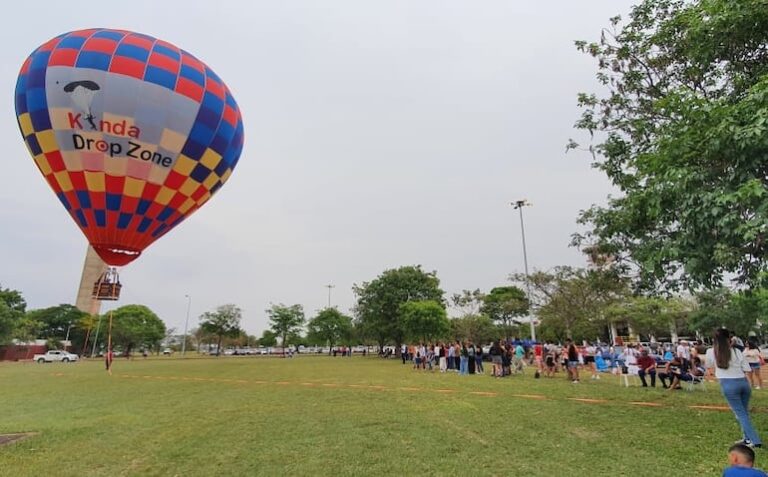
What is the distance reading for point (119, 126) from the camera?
1390cm

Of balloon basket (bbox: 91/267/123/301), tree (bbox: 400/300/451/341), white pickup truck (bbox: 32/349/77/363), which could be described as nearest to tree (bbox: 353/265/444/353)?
tree (bbox: 400/300/451/341)

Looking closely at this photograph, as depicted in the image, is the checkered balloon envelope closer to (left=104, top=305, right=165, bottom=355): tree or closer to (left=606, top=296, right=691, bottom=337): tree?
(left=606, top=296, right=691, bottom=337): tree

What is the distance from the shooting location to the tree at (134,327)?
67.0 meters

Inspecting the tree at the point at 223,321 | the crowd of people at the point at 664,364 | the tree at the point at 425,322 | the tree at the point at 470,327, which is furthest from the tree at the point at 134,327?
the crowd of people at the point at 664,364

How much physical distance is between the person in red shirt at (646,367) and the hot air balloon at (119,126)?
55.3ft

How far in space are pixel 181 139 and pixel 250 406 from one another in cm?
908

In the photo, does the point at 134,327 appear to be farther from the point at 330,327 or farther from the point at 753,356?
the point at 753,356

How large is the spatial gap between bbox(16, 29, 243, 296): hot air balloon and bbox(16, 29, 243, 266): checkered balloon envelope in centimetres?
3

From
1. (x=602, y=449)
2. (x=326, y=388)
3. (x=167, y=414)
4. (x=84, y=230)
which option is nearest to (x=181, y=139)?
(x=84, y=230)

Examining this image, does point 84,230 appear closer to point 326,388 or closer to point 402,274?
point 326,388

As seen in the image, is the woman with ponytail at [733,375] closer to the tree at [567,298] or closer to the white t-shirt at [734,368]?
the white t-shirt at [734,368]

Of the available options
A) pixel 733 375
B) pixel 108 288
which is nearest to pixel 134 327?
pixel 108 288

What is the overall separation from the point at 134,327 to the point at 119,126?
64.1 metres

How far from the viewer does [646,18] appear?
1033 centimetres
